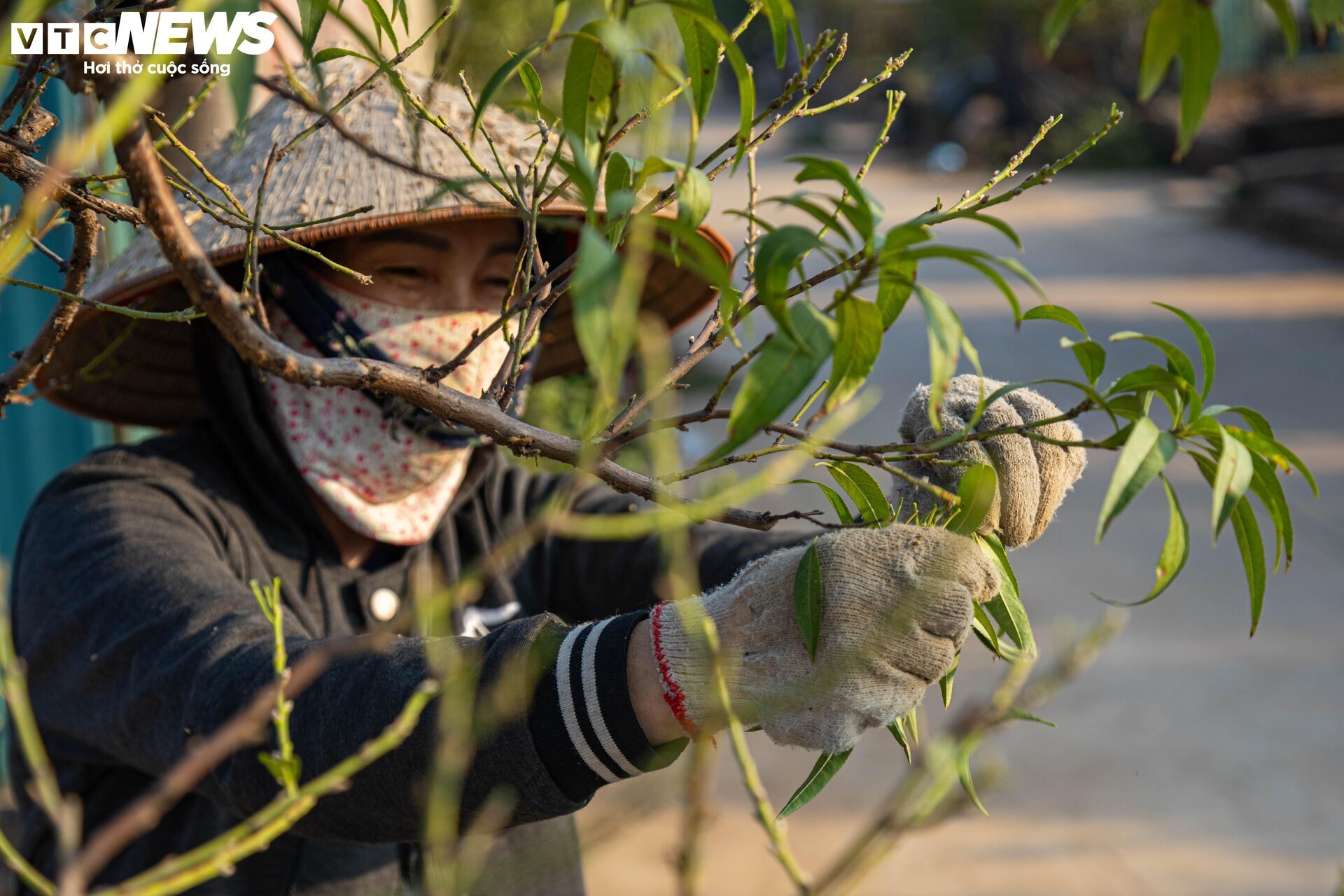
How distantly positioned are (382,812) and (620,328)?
0.80m

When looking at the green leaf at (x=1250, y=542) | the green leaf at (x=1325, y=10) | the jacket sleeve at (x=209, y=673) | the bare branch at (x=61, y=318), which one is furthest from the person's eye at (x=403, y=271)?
the green leaf at (x=1325, y=10)

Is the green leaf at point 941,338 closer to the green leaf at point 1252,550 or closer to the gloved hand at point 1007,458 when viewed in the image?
the green leaf at point 1252,550

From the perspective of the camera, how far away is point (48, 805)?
1.50ft

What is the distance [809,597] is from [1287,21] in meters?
0.56

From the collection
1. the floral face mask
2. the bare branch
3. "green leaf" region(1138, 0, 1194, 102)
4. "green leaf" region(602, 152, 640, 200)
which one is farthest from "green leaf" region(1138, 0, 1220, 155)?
the floral face mask

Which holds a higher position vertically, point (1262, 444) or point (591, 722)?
point (1262, 444)

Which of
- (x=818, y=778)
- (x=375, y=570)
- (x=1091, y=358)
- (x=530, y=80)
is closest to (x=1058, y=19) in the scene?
(x=1091, y=358)

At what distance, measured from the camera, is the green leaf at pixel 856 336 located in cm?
72

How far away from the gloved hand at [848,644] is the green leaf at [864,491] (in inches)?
0.7

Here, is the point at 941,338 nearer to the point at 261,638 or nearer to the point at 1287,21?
the point at 1287,21

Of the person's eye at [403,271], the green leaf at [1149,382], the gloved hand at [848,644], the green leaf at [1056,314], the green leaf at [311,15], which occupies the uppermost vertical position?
the green leaf at [311,15]

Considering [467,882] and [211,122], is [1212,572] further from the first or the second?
[467,882]

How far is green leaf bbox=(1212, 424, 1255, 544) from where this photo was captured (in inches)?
29.5

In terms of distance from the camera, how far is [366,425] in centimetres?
175
